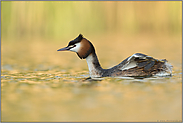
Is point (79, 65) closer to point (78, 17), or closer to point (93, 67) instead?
point (93, 67)

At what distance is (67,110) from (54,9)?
12995mm

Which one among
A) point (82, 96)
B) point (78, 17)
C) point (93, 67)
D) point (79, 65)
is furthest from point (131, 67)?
point (78, 17)

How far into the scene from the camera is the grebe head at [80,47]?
7.82 metres

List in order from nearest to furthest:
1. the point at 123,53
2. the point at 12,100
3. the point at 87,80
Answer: the point at 12,100, the point at 87,80, the point at 123,53

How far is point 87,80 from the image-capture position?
24.3ft

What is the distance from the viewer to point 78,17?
17891mm

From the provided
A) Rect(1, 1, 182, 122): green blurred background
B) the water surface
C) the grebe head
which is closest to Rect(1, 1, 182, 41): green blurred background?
Rect(1, 1, 182, 122): green blurred background

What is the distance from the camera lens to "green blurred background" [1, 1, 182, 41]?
688 inches

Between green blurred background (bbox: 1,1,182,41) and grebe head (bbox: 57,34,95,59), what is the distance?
9.63 meters

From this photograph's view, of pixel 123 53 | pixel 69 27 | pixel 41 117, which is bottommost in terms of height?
pixel 41 117

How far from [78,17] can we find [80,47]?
10.2 meters

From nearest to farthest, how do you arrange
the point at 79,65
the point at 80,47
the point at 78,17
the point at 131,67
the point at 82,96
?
the point at 82,96 < the point at 131,67 < the point at 80,47 < the point at 79,65 < the point at 78,17

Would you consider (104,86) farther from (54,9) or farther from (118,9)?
(118,9)

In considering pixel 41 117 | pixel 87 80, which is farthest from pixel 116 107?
pixel 87 80
